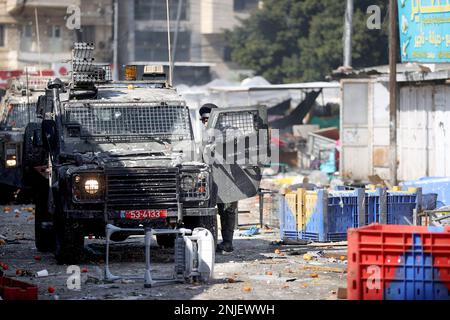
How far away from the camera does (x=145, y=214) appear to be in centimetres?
1430

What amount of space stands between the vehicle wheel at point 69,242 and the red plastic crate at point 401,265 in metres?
4.79

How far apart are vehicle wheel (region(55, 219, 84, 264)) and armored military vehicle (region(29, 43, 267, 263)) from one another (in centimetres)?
1

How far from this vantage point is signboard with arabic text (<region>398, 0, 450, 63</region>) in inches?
928

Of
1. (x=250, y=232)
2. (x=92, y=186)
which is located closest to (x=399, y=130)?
(x=250, y=232)

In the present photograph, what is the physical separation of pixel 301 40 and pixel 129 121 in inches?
1533

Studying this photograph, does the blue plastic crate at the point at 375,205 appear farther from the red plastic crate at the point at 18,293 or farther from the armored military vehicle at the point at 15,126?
the armored military vehicle at the point at 15,126

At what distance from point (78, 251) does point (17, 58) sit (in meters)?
42.7

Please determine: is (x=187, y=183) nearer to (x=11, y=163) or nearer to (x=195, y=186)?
(x=195, y=186)

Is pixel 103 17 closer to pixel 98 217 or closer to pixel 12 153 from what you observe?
pixel 12 153

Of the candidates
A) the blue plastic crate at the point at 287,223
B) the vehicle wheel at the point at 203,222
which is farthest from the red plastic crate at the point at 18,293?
the blue plastic crate at the point at 287,223

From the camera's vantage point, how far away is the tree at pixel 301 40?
166 ft

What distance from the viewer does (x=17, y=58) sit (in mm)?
56156

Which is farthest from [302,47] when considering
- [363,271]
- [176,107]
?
[363,271]
